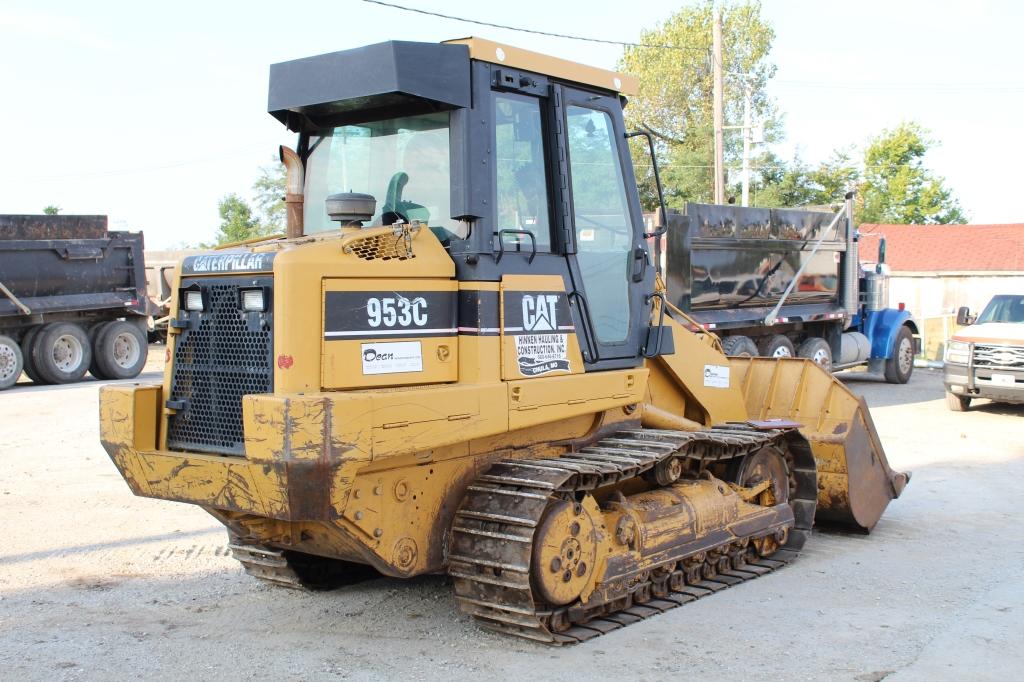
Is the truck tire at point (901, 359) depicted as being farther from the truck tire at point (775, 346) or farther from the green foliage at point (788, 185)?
the green foliage at point (788, 185)

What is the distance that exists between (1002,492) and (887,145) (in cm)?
5897

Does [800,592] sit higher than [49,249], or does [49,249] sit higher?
[49,249]

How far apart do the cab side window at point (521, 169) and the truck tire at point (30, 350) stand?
613 inches

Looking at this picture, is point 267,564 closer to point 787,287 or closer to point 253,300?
point 253,300

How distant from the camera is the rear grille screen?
5344 mm

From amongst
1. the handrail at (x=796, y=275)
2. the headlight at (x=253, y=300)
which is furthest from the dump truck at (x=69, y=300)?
the headlight at (x=253, y=300)

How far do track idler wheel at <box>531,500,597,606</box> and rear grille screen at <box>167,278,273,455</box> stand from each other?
160 centimetres

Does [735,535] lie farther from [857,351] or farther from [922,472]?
[857,351]

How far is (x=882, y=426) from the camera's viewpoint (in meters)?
14.8

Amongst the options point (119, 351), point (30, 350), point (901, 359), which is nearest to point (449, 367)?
point (30, 350)

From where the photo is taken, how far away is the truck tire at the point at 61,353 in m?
19.2

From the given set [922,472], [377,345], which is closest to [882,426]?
[922,472]

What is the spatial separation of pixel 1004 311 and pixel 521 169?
43.1ft

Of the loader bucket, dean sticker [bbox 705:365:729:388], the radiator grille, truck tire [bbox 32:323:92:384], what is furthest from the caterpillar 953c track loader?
truck tire [bbox 32:323:92:384]
